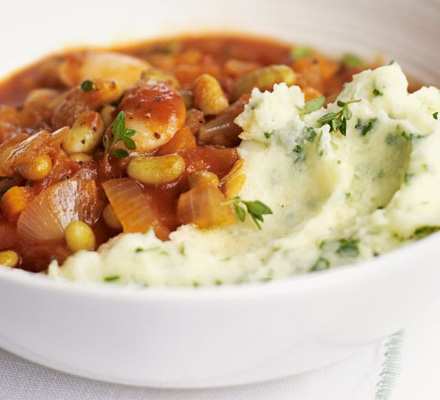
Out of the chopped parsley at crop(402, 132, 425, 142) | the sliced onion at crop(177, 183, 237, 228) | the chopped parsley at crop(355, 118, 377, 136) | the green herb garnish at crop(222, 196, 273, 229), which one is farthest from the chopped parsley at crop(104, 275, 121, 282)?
the chopped parsley at crop(402, 132, 425, 142)

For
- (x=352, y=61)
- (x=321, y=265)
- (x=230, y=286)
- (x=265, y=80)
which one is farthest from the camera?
(x=352, y=61)

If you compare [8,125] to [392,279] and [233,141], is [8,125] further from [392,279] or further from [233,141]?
[392,279]

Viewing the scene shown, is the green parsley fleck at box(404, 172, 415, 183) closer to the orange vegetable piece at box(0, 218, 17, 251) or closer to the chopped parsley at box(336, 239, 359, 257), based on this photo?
the chopped parsley at box(336, 239, 359, 257)

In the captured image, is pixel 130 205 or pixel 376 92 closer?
pixel 130 205

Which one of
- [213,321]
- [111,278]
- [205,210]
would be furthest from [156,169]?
[213,321]

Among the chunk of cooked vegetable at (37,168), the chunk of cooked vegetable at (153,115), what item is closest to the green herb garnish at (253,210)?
the chunk of cooked vegetable at (153,115)

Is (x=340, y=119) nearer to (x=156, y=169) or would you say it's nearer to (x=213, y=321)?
(x=156, y=169)
